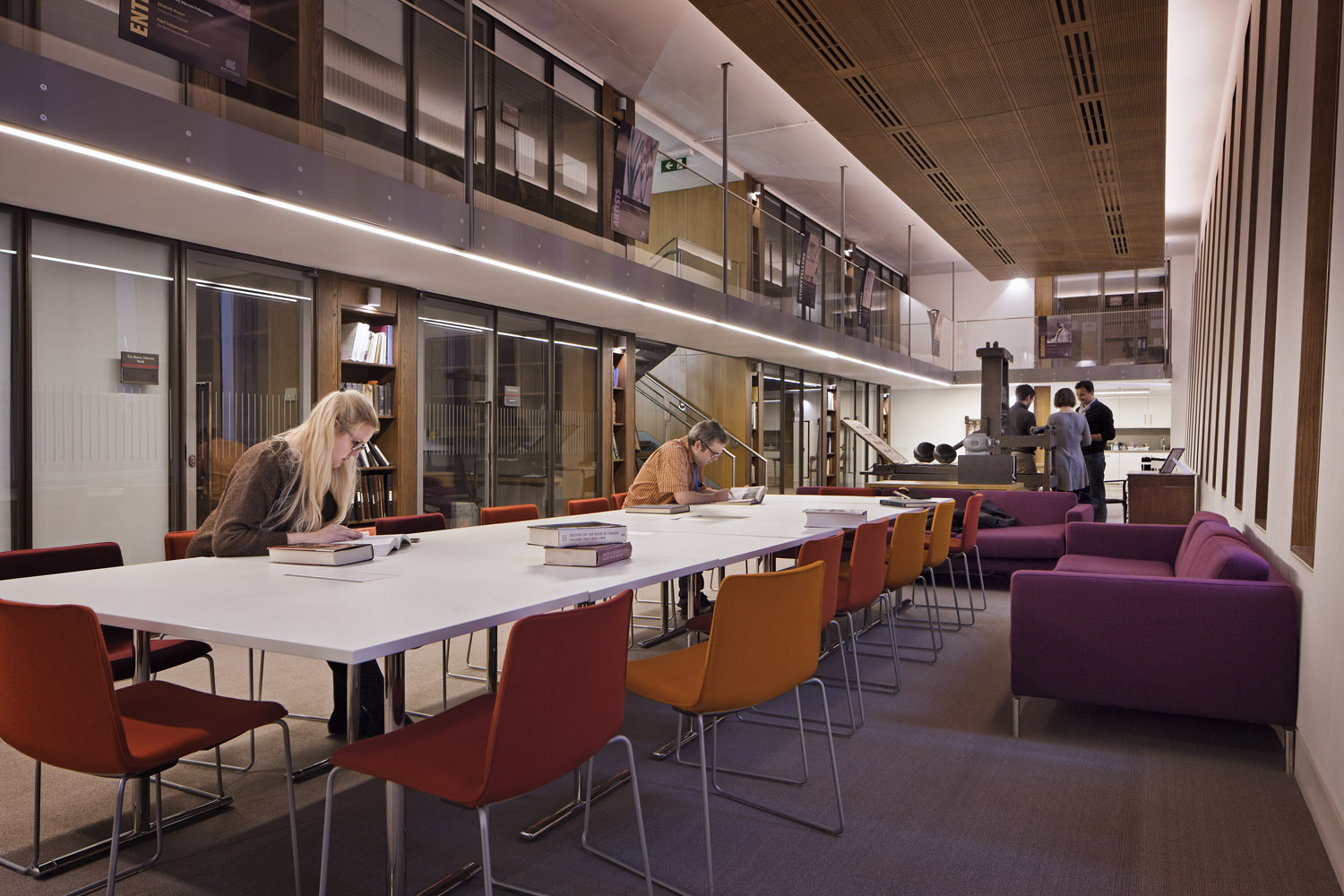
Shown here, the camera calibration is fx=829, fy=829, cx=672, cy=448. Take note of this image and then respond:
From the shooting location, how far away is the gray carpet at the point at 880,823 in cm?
224

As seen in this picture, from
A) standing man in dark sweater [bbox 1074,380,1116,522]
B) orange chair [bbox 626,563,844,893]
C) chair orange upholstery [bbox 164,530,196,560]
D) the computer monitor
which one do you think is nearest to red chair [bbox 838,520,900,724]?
orange chair [bbox 626,563,844,893]

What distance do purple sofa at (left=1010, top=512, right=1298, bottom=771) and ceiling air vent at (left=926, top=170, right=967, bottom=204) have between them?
188 inches

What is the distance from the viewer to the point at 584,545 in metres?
2.69

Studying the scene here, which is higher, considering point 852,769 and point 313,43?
point 313,43

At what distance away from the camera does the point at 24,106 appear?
3197 mm

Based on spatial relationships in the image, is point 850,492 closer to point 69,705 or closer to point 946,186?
point 946,186

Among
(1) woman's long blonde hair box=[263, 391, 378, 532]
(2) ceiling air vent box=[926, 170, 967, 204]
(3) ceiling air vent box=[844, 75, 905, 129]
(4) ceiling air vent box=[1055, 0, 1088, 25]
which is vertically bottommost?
(1) woman's long blonde hair box=[263, 391, 378, 532]

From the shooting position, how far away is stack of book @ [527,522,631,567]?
262 cm

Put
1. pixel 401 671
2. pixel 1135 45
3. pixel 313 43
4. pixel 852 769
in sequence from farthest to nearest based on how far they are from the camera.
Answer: pixel 1135 45, pixel 313 43, pixel 852 769, pixel 401 671

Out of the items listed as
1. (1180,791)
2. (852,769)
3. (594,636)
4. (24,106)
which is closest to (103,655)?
(594,636)

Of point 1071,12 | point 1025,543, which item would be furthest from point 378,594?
point 1025,543

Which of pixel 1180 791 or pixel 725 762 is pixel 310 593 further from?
pixel 1180 791

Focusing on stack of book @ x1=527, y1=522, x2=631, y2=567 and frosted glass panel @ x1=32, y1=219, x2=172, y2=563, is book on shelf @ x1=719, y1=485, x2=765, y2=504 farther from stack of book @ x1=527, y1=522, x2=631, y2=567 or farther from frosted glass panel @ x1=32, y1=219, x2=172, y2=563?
frosted glass panel @ x1=32, y1=219, x2=172, y2=563

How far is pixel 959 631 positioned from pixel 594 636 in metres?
4.20
